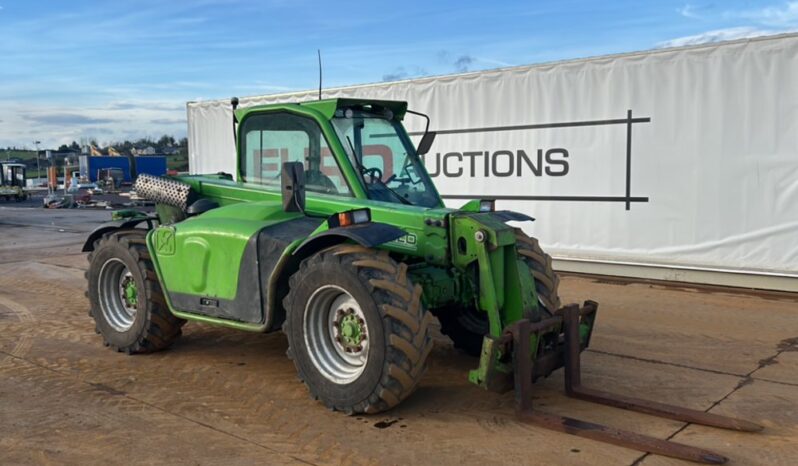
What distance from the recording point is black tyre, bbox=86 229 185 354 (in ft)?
22.0

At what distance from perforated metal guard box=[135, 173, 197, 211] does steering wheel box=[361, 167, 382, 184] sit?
6.24 feet

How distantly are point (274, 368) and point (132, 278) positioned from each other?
5.74ft

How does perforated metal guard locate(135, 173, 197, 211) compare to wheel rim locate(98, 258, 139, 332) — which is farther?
wheel rim locate(98, 258, 139, 332)

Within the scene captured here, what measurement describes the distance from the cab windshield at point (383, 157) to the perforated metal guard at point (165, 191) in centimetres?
178

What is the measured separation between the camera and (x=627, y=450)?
14.8 feet

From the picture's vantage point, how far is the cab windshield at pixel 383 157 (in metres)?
5.98

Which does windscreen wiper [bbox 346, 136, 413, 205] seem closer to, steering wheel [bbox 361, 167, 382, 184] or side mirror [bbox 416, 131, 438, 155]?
steering wheel [bbox 361, 167, 382, 184]

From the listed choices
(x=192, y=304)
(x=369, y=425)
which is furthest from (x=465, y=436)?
(x=192, y=304)

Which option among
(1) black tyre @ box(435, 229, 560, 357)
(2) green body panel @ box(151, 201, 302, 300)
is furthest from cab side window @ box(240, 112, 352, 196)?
(1) black tyre @ box(435, 229, 560, 357)

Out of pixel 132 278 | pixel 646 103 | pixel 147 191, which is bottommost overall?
pixel 132 278

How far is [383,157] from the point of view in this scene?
245 inches

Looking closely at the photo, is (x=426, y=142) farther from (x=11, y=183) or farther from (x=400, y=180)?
(x=11, y=183)

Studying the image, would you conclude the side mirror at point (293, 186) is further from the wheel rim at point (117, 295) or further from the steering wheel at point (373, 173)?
the wheel rim at point (117, 295)

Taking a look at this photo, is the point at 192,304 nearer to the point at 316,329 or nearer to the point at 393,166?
the point at 316,329
